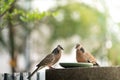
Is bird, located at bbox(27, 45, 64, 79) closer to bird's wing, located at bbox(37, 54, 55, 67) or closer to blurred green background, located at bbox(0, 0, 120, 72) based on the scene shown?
bird's wing, located at bbox(37, 54, 55, 67)

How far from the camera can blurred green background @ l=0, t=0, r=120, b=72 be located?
1046cm

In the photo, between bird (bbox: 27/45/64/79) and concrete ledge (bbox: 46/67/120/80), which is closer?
concrete ledge (bbox: 46/67/120/80)

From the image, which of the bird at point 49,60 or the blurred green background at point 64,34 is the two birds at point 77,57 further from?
the blurred green background at point 64,34

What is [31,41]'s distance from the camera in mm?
10672

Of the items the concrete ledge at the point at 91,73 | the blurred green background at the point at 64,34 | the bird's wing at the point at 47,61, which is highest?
the blurred green background at the point at 64,34

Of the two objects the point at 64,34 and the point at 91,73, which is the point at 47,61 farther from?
the point at 64,34

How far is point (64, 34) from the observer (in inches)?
431

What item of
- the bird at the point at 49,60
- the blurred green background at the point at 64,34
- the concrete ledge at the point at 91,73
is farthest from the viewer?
the blurred green background at the point at 64,34

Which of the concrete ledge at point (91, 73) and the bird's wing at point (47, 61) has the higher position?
the bird's wing at point (47, 61)

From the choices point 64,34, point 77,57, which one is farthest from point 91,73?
point 64,34

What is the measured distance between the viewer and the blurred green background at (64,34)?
34.3ft

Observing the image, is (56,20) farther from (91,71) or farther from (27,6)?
(91,71)

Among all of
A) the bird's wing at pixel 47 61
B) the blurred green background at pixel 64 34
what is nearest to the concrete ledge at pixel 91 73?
the bird's wing at pixel 47 61

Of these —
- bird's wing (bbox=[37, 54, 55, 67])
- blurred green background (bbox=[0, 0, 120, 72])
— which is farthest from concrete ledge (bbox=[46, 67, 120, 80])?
blurred green background (bbox=[0, 0, 120, 72])
